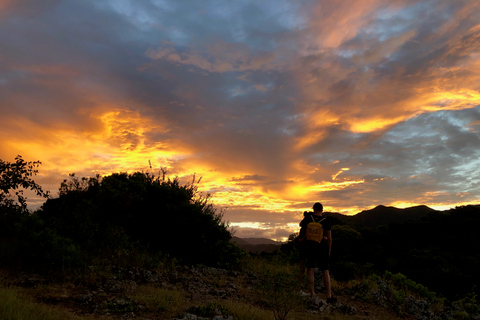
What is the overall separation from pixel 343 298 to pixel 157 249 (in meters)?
7.13

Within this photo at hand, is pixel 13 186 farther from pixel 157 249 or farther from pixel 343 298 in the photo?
pixel 343 298

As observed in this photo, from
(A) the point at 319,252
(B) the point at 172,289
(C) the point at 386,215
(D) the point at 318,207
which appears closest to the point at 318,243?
(A) the point at 319,252

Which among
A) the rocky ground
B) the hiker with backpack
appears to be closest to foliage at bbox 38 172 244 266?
Answer: the rocky ground


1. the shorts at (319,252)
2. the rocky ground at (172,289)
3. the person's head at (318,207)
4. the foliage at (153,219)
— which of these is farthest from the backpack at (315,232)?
the foliage at (153,219)

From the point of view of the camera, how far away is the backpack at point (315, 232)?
9.68 metres

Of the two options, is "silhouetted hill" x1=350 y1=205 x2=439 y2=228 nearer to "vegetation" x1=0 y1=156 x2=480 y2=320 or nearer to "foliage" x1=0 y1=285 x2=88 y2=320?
"vegetation" x1=0 y1=156 x2=480 y2=320

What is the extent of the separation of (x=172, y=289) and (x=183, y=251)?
4.59m

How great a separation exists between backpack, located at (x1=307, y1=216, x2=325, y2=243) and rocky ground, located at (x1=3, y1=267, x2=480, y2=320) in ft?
5.12

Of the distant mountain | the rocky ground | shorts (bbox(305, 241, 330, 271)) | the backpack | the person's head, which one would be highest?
the distant mountain

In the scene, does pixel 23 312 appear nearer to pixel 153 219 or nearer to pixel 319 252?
pixel 319 252

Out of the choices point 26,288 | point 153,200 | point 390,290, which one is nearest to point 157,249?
point 153,200

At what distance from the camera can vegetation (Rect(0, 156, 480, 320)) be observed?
839cm

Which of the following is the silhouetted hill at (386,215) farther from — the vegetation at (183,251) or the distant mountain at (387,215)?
the vegetation at (183,251)

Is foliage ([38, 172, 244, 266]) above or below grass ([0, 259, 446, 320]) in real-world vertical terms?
above
